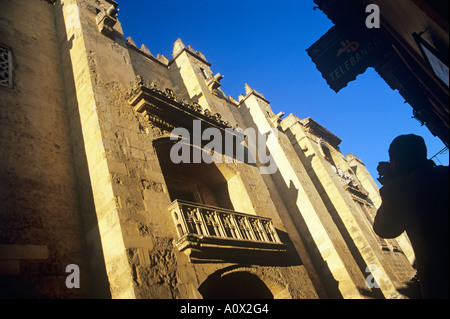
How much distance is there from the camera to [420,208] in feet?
6.77

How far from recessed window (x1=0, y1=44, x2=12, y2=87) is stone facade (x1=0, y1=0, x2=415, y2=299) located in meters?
0.03

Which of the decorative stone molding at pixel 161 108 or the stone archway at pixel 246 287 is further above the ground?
the decorative stone molding at pixel 161 108

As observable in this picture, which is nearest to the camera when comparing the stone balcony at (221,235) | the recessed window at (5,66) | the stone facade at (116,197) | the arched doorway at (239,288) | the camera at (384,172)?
the camera at (384,172)

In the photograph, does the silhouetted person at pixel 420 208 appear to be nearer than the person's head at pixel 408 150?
Yes

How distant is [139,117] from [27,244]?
362 cm

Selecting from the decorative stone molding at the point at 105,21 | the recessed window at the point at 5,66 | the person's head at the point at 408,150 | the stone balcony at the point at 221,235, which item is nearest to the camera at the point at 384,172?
the person's head at the point at 408,150

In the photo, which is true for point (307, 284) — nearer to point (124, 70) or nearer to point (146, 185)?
point (146, 185)

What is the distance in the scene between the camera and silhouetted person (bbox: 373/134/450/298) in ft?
6.47

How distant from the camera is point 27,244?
477 cm

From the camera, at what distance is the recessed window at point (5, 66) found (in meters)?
6.32

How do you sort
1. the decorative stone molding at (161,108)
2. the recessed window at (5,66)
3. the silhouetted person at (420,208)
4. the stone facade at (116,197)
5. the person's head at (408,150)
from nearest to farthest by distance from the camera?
the silhouetted person at (420,208)
the person's head at (408,150)
the stone facade at (116,197)
the recessed window at (5,66)
the decorative stone molding at (161,108)

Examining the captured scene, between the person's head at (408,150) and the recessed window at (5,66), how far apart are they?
7361mm

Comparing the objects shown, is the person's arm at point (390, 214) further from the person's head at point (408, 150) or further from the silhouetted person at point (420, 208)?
the person's head at point (408, 150)
